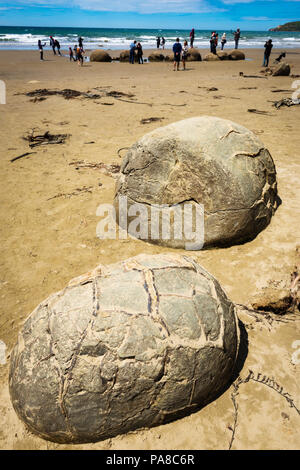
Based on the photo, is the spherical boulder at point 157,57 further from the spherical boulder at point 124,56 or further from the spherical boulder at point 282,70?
the spherical boulder at point 282,70

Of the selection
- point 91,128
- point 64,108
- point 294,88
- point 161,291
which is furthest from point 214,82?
point 161,291

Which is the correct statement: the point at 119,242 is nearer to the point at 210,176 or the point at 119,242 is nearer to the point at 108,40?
the point at 210,176

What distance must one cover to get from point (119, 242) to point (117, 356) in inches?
98.6

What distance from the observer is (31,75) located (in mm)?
17750

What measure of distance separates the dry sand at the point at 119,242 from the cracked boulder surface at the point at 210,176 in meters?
0.34

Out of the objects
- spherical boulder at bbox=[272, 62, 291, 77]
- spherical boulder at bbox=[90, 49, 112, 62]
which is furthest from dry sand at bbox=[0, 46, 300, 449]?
spherical boulder at bbox=[90, 49, 112, 62]

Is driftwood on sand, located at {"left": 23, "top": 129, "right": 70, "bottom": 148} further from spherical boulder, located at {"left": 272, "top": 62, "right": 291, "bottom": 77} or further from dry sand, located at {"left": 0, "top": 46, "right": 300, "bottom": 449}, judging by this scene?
spherical boulder, located at {"left": 272, "top": 62, "right": 291, "bottom": 77}

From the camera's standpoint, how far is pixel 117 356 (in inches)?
75.9

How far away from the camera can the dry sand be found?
2.20 m

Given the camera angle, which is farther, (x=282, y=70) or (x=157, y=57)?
(x=157, y=57)

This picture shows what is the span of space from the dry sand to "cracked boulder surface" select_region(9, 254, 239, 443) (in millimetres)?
229

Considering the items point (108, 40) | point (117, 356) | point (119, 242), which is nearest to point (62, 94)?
point (119, 242)

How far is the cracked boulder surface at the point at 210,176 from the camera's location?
12.4 feet

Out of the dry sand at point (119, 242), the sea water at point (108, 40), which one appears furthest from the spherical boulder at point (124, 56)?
the sea water at point (108, 40)
